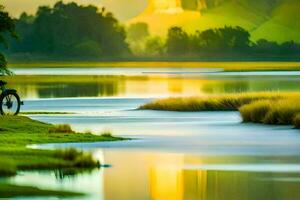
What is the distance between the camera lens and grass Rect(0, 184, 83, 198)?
72.3 feet

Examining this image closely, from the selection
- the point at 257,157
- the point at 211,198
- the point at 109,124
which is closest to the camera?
the point at 211,198

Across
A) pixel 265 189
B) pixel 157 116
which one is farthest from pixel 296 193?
pixel 157 116

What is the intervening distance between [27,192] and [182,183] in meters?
3.72

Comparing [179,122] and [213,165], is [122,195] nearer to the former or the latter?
[213,165]

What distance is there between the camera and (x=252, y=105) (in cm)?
4659

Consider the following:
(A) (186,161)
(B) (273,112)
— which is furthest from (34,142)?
(B) (273,112)

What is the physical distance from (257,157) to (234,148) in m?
3.02

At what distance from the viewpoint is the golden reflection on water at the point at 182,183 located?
888 inches

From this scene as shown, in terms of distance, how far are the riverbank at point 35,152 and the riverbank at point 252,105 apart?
378 inches

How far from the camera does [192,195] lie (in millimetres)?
22703

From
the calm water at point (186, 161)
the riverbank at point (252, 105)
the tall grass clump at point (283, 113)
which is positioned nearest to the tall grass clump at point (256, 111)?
the riverbank at point (252, 105)

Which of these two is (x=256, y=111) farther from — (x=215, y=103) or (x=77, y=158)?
(x=77, y=158)

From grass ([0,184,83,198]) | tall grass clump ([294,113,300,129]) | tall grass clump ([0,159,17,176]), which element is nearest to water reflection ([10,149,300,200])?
tall grass clump ([0,159,17,176])

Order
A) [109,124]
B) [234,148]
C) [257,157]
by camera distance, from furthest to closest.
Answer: [109,124], [234,148], [257,157]
